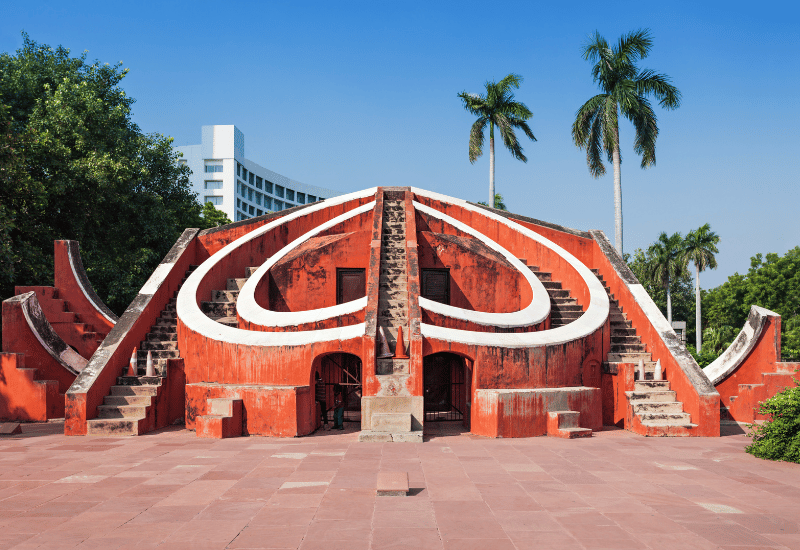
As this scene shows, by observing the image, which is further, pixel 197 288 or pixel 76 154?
pixel 76 154

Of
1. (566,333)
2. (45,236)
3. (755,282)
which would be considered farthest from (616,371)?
(755,282)

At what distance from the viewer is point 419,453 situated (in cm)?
737

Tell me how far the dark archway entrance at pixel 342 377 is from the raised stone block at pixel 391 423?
1680mm

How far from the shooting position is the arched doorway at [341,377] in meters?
10.2

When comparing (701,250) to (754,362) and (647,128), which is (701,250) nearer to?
(647,128)

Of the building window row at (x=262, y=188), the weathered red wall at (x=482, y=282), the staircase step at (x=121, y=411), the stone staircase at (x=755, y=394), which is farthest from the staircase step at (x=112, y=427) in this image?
the building window row at (x=262, y=188)

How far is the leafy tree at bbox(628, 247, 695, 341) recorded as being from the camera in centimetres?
3415

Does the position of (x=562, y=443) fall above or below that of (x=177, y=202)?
below

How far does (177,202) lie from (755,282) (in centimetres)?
2500

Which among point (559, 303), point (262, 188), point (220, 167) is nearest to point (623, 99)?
point (559, 303)

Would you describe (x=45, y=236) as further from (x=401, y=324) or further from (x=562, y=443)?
(x=562, y=443)

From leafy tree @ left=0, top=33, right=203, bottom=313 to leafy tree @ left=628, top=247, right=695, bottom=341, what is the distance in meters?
25.2

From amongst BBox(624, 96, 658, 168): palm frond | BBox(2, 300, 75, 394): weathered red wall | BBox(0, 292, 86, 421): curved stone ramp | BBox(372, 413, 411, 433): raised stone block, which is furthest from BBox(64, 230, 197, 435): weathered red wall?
BBox(624, 96, 658, 168): palm frond

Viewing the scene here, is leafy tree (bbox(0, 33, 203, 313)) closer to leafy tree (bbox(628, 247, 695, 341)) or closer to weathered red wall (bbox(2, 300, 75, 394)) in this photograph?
weathered red wall (bbox(2, 300, 75, 394))
